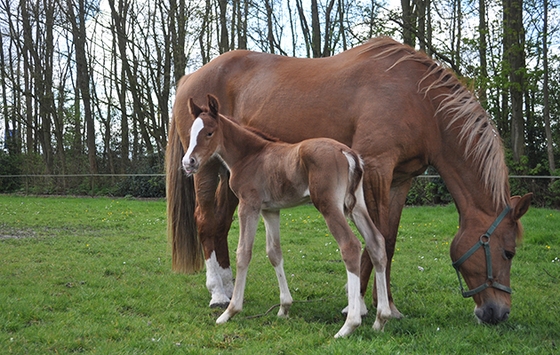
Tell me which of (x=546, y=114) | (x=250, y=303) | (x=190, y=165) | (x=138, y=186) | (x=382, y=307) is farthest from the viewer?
(x=138, y=186)

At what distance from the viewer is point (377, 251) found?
4086 mm

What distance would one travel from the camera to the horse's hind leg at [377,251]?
13.1ft

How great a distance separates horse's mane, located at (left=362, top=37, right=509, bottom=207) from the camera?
4488mm

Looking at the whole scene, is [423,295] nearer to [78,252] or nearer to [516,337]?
[516,337]

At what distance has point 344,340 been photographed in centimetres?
362

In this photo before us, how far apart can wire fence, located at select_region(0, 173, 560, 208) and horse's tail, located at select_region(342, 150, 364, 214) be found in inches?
419

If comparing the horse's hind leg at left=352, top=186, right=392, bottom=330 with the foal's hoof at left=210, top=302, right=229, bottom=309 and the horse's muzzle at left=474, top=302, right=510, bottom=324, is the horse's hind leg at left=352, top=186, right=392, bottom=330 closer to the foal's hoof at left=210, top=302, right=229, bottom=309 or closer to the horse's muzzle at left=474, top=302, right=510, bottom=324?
the horse's muzzle at left=474, top=302, right=510, bottom=324

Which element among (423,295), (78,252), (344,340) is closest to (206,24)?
(78,252)

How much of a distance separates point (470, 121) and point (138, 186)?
19.0 metres

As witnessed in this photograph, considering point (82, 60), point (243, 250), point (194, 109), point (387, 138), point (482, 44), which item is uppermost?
point (82, 60)

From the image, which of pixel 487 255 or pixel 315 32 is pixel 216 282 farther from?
pixel 315 32

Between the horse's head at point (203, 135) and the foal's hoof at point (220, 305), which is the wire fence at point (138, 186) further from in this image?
the horse's head at point (203, 135)

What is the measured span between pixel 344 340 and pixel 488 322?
143 centimetres

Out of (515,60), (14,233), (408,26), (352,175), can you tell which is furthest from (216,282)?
(515,60)
